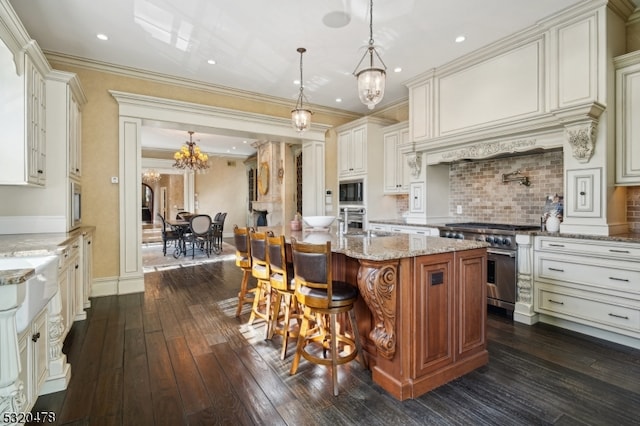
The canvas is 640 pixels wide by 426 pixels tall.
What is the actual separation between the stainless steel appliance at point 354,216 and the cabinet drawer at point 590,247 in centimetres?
280

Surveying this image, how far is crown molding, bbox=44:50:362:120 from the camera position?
3.92 m

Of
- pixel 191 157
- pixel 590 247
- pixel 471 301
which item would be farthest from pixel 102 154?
pixel 590 247

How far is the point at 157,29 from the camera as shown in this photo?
3.29 meters

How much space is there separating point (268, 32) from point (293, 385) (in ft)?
11.2

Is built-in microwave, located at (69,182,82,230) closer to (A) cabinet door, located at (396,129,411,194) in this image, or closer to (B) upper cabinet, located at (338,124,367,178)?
(B) upper cabinet, located at (338,124,367,178)

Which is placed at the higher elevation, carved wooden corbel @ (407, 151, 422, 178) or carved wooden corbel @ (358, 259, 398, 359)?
carved wooden corbel @ (407, 151, 422, 178)

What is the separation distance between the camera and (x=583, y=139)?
9.34 ft

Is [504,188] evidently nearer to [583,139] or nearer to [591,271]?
[583,139]

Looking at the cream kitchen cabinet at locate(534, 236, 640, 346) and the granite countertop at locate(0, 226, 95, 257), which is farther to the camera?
the cream kitchen cabinet at locate(534, 236, 640, 346)

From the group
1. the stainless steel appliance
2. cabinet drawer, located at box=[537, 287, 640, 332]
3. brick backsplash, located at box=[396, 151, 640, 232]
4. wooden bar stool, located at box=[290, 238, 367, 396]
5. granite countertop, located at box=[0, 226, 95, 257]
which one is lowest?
cabinet drawer, located at box=[537, 287, 640, 332]

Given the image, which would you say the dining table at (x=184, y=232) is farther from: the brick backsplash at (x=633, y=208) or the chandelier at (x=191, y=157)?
the brick backsplash at (x=633, y=208)

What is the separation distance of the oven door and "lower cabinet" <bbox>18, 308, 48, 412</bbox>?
3887 millimetres

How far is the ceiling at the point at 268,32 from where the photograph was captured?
291cm

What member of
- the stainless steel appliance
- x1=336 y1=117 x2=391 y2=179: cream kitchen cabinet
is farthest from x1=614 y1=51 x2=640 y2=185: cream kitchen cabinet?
the stainless steel appliance
